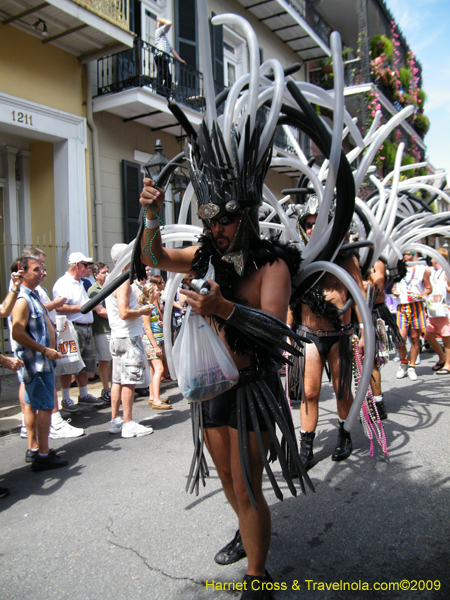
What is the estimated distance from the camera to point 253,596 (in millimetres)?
2020

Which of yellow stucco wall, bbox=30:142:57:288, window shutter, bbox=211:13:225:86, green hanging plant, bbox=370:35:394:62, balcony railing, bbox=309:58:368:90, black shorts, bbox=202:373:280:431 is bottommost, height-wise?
black shorts, bbox=202:373:280:431

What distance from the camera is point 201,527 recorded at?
109 inches

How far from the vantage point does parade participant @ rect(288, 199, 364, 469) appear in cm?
358

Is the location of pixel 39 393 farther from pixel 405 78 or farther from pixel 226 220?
pixel 405 78

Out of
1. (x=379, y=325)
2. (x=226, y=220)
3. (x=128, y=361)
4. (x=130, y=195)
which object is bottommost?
(x=128, y=361)

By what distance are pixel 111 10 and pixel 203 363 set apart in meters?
8.52

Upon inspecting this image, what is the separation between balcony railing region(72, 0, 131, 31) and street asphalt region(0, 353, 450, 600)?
7.20 metres

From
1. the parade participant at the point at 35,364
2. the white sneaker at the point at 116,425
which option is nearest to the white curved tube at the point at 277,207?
the parade participant at the point at 35,364

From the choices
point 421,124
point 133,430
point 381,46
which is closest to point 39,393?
point 133,430

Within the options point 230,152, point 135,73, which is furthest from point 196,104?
point 230,152

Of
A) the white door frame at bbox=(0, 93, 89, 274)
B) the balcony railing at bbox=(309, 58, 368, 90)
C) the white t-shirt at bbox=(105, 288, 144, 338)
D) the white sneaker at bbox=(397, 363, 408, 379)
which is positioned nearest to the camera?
the white t-shirt at bbox=(105, 288, 144, 338)

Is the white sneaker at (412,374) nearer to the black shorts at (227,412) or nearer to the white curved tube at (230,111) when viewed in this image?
the black shorts at (227,412)

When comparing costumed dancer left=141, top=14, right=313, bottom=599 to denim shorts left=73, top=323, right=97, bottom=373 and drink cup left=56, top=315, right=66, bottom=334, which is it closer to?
drink cup left=56, top=315, right=66, bottom=334

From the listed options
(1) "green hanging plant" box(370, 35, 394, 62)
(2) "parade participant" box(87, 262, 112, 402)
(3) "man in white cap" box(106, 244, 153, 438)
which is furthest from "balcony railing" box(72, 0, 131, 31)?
(1) "green hanging plant" box(370, 35, 394, 62)
